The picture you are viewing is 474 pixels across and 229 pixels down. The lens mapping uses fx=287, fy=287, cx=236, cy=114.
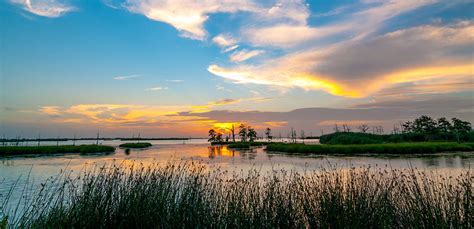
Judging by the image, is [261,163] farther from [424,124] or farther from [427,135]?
[424,124]

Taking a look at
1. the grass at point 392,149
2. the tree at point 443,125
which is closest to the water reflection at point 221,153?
the grass at point 392,149

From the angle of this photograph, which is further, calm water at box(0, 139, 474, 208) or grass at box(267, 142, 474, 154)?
grass at box(267, 142, 474, 154)

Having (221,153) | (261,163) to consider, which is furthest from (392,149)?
(221,153)

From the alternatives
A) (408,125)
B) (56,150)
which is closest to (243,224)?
(56,150)

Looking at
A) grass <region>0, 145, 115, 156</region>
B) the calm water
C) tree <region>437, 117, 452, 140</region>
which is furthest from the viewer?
tree <region>437, 117, 452, 140</region>

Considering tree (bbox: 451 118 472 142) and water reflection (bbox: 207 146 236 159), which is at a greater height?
tree (bbox: 451 118 472 142)

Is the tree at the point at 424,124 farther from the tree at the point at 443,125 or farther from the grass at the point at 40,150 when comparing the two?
the grass at the point at 40,150

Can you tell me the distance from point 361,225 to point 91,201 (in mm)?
5302

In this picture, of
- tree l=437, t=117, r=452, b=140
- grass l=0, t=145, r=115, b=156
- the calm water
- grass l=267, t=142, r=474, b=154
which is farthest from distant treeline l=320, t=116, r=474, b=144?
grass l=0, t=145, r=115, b=156

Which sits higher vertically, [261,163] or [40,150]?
[40,150]

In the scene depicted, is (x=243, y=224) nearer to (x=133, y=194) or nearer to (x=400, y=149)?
(x=133, y=194)

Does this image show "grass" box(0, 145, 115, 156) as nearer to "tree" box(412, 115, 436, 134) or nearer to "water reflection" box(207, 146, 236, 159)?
"water reflection" box(207, 146, 236, 159)

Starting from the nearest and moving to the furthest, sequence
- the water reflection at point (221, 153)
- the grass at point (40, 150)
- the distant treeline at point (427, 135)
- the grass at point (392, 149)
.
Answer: the grass at point (392, 149) < the water reflection at point (221, 153) < the grass at point (40, 150) < the distant treeline at point (427, 135)

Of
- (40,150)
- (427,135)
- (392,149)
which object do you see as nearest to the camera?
(392,149)
